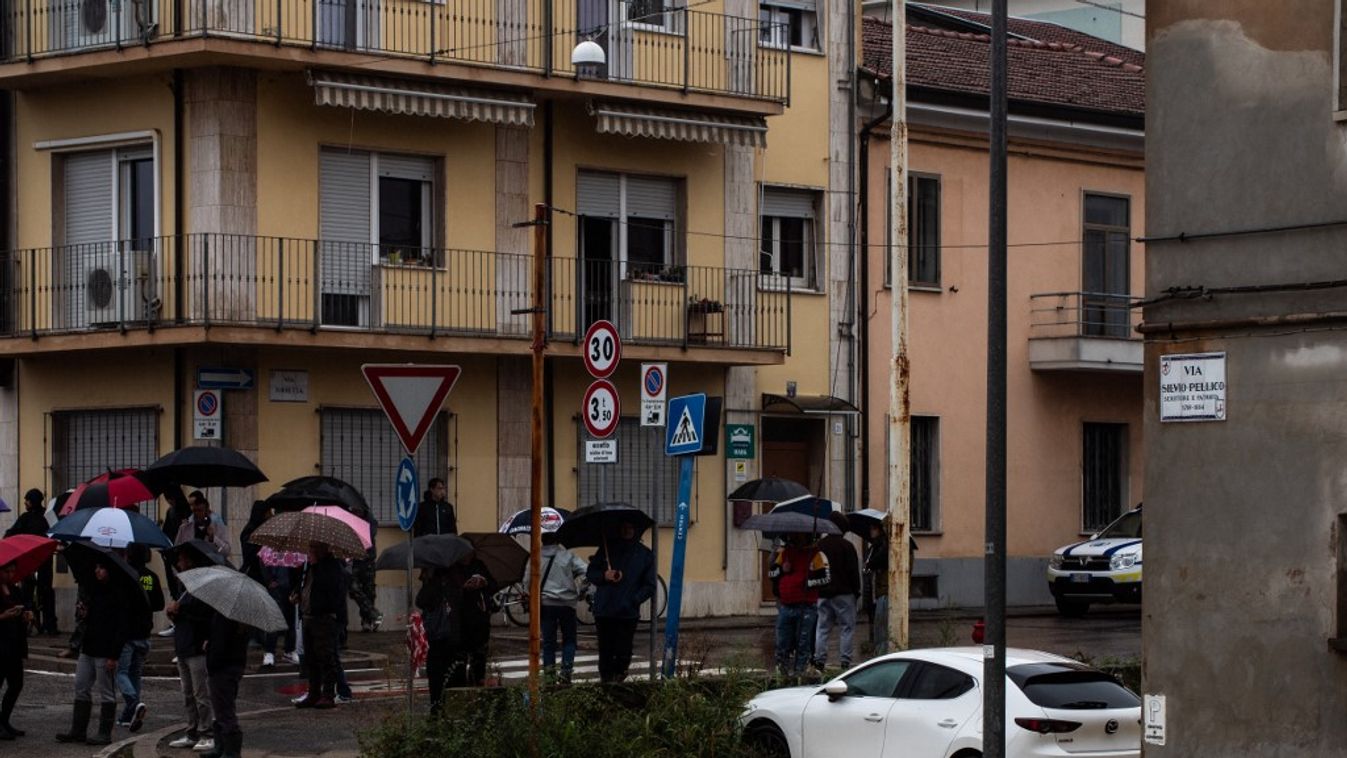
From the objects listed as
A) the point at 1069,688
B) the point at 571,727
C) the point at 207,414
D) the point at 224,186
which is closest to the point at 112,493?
the point at 207,414

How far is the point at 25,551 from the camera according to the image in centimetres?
1928

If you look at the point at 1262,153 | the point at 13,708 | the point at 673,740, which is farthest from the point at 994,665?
the point at 13,708

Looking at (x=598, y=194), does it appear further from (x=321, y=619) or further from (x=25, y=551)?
(x=25, y=551)

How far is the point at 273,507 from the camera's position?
25.9 metres

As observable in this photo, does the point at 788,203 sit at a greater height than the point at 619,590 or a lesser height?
greater

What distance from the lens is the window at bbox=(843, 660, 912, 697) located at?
1725cm

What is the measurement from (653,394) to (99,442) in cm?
1113

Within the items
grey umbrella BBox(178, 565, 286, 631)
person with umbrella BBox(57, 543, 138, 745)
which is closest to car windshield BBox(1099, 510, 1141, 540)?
person with umbrella BBox(57, 543, 138, 745)

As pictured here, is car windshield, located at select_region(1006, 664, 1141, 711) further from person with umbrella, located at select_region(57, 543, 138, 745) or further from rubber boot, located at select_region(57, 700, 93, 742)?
rubber boot, located at select_region(57, 700, 93, 742)

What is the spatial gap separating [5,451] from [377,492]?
5.12 m

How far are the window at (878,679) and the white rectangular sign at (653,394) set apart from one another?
4.29 metres

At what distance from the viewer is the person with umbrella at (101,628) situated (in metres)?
19.1

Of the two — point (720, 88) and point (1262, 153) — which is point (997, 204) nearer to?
point (1262, 153)

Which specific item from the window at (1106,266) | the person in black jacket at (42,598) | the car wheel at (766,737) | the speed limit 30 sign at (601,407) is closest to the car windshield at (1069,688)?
the car wheel at (766,737)
